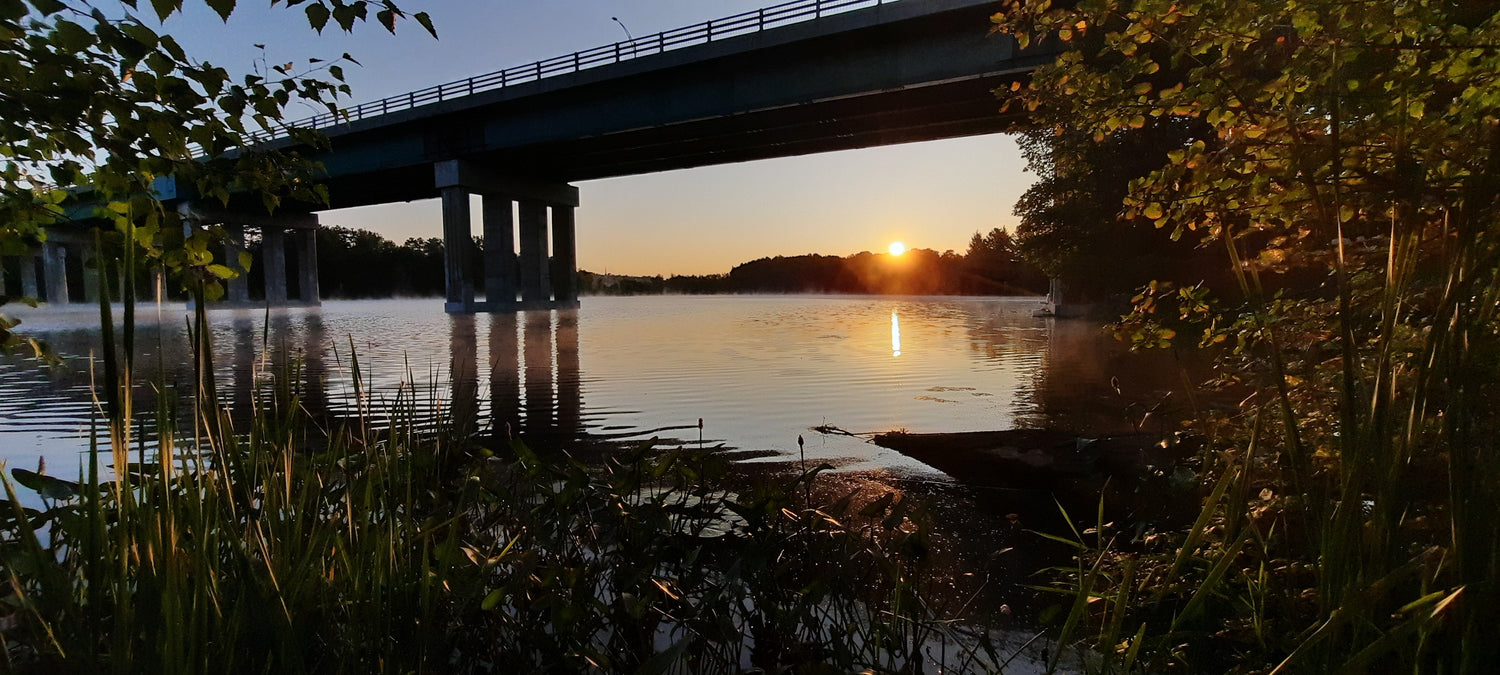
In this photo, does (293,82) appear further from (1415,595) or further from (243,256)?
(1415,595)

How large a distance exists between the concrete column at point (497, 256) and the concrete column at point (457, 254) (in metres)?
1.12

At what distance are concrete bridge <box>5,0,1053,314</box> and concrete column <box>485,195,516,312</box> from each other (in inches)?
3.2

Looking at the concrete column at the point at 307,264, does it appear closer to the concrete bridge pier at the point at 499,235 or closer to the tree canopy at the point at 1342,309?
the concrete bridge pier at the point at 499,235

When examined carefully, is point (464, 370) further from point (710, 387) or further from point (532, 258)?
point (532, 258)

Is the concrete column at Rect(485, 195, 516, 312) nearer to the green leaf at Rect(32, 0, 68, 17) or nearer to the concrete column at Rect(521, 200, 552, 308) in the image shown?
the concrete column at Rect(521, 200, 552, 308)

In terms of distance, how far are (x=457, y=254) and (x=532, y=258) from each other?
521 centimetres

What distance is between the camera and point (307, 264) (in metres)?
63.8

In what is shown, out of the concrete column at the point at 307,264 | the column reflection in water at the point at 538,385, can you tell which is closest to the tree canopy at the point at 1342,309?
the column reflection in water at the point at 538,385

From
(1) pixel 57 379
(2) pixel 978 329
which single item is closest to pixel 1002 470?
(1) pixel 57 379

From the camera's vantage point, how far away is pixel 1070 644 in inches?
123

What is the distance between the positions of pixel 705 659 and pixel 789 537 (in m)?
0.61

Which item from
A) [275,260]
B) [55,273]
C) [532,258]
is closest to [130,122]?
[532,258]

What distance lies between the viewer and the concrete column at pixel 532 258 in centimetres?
4650

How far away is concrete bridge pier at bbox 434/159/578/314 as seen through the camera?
135 ft
